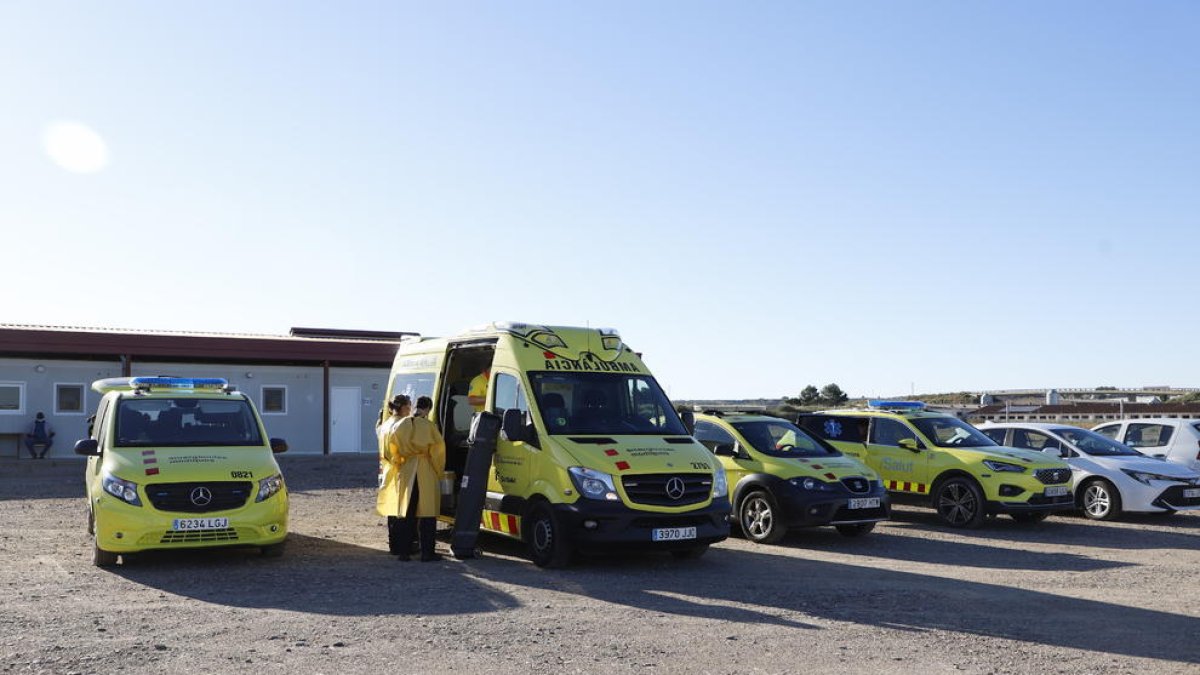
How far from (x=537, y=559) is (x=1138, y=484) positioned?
9541mm

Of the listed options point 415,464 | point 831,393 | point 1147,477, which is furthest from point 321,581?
point 831,393

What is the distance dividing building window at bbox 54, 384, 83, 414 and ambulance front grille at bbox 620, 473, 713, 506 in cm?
2168

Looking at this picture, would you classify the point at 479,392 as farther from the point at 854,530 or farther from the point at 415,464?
the point at 854,530

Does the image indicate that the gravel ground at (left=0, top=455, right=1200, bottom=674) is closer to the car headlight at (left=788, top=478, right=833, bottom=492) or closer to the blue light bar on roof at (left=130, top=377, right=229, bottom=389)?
the car headlight at (left=788, top=478, right=833, bottom=492)

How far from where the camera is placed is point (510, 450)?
11469 mm

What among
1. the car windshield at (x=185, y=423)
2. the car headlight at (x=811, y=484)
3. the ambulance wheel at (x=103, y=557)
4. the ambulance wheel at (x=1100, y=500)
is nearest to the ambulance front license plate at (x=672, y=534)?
the car headlight at (x=811, y=484)

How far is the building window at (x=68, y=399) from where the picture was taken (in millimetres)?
27328

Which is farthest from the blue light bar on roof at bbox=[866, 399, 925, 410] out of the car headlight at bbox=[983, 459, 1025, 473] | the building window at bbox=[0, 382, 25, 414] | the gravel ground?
the building window at bbox=[0, 382, 25, 414]

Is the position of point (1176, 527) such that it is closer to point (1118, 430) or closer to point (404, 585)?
point (1118, 430)

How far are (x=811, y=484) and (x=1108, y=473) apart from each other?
577 centimetres

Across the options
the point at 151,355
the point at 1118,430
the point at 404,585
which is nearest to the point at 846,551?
the point at 404,585

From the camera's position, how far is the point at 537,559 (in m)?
10.8

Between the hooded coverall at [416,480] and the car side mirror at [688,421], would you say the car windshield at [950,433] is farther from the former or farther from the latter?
the hooded coverall at [416,480]

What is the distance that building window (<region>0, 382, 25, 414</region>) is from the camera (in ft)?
87.7
